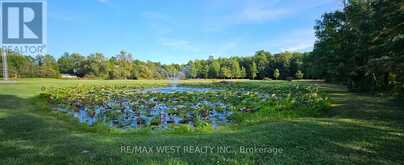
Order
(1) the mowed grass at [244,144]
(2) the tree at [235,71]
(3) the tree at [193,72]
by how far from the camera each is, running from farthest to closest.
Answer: (3) the tree at [193,72] → (2) the tree at [235,71] → (1) the mowed grass at [244,144]

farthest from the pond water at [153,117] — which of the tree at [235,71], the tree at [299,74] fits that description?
the tree at [235,71]

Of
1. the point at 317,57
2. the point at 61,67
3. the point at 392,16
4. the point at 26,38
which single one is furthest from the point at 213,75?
the point at 392,16

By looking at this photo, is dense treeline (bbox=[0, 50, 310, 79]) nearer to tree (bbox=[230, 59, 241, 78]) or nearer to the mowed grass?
tree (bbox=[230, 59, 241, 78])

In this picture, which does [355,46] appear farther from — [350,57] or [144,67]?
[144,67]

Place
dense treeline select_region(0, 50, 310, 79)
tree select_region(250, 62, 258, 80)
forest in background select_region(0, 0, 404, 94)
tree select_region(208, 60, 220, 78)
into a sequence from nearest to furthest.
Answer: forest in background select_region(0, 0, 404, 94) < dense treeline select_region(0, 50, 310, 79) < tree select_region(250, 62, 258, 80) < tree select_region(208, 60, 220, 78)

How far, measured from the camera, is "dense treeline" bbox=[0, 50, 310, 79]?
67.4 m

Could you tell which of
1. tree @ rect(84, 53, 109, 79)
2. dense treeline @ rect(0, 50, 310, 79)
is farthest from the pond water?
tree @ rect(84, 53, 109, 79)

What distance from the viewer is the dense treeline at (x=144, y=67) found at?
67381 millimetres

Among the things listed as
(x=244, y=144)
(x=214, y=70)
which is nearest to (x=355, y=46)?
(x=244, y=144)

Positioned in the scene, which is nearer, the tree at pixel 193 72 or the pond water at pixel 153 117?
the pond water at pixel 153 117

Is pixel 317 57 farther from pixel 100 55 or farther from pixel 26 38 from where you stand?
pixel 100 55

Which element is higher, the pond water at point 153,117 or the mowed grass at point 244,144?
the mowed grass at point 244,144

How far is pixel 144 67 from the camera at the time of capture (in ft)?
289

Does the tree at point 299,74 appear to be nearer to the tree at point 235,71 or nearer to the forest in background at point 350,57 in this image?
the forest in background at point 350,57
